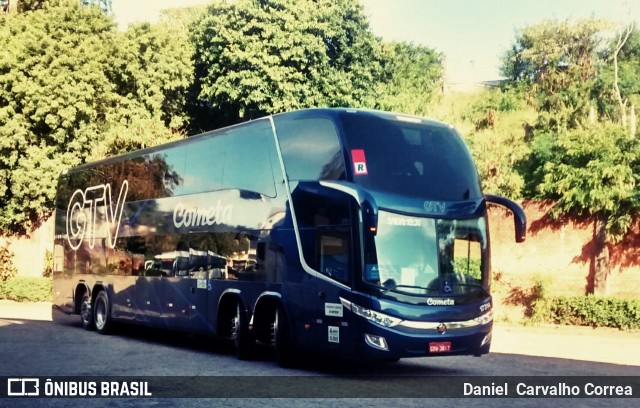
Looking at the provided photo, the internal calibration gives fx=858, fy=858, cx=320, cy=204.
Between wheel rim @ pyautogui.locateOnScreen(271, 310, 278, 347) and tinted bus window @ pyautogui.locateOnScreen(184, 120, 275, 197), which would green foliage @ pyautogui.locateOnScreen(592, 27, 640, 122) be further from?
wheel rim @ pyautogui.locateOnScreen(271, 310, 278, 347)

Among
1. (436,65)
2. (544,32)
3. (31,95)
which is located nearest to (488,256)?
(31,95)

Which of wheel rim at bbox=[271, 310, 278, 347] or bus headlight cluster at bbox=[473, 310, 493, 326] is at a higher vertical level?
bus headlight cluster at bbox=[473, 310, 493, 326]

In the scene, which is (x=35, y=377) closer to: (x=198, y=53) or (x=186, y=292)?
(x=186, y=292)

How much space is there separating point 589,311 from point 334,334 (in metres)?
12.7

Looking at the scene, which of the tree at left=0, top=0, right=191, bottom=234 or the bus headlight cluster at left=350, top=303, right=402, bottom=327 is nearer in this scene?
the bus headlight cluster at left=350, top=303, right=402, bottom=327

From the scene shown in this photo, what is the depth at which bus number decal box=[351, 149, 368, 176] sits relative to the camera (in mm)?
12422

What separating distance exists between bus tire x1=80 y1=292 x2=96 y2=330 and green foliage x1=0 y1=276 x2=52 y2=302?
516 inches

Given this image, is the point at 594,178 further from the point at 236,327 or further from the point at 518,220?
the point at 236,327

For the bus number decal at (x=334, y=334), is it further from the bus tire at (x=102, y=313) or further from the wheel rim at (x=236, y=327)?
the bus tire at (x=102, y=313)

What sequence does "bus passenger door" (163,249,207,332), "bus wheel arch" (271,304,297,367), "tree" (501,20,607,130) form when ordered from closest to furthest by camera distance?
"bus wheel arch" (271,304,297,367), "bus passenger door" (163,249,207,332), "tree" (501,20,607,130)

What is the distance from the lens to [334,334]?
12.5m

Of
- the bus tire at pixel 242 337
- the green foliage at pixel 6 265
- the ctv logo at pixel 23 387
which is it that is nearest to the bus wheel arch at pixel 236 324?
Answer: the bus tire at pixel 242 337

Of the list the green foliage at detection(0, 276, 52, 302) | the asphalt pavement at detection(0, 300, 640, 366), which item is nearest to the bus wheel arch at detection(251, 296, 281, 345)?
the asphalt pavement at detection(0, 300, 640, 366)

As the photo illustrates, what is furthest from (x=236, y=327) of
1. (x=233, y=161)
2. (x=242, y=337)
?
(x=233, y=161)
